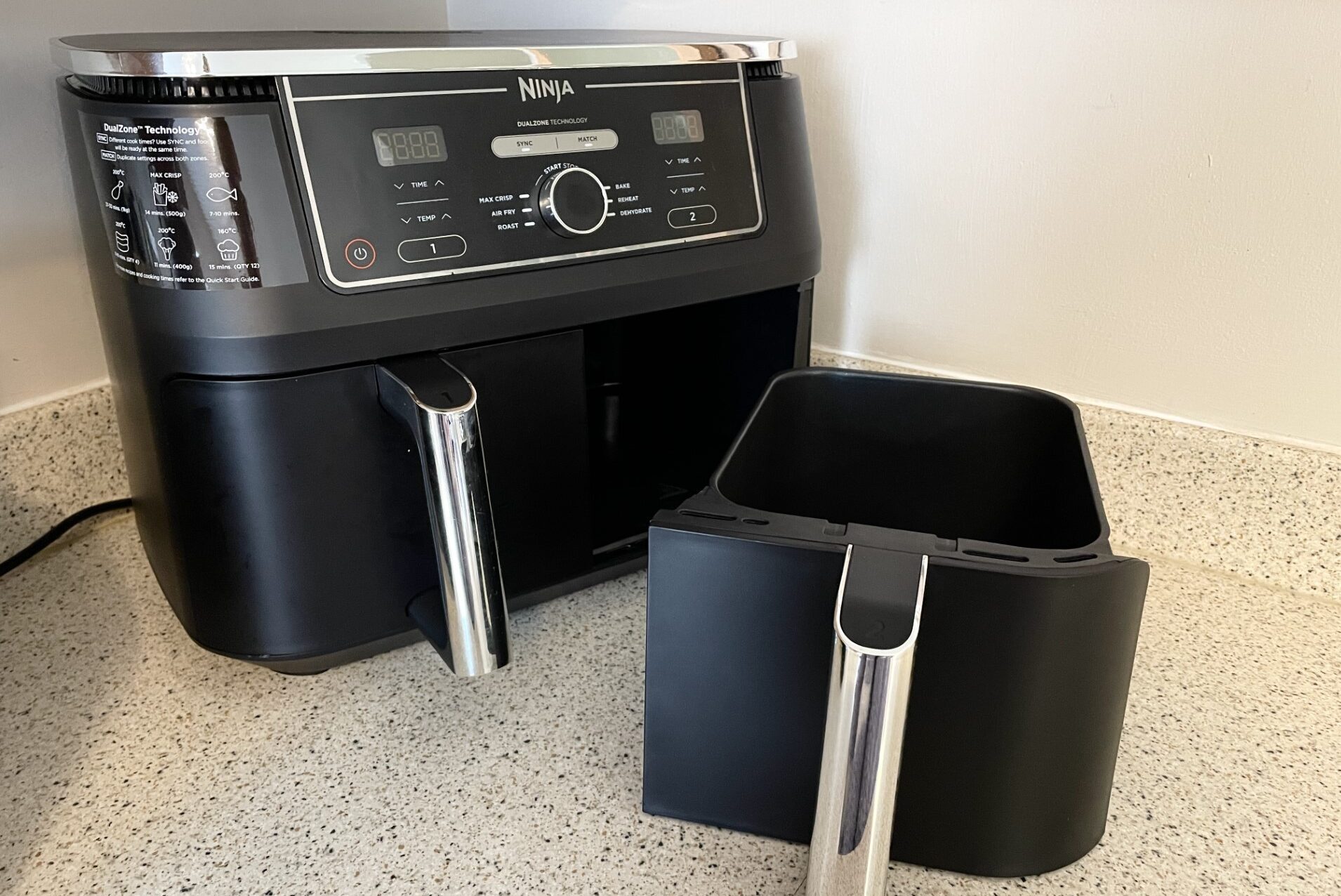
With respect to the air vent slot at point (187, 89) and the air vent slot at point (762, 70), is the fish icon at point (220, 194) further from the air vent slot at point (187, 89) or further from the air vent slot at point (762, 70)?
the air vent slot at point (762, 70)

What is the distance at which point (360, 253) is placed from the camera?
46 cm

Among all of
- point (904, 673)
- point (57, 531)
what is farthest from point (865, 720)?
point (57, 531)

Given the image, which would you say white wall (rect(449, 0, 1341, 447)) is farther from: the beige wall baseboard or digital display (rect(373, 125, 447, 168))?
digital display (rect(373, 125, 447, 168))

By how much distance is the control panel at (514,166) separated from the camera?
0.46m

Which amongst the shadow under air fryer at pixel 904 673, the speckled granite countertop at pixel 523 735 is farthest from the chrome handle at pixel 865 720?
the speckled granite countertop at pixel 523 735

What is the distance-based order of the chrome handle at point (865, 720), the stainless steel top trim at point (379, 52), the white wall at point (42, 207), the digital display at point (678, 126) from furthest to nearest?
the white wall at point (42, 207) < the digital display at point (678, 126) < the stainless steel top trim at point (379, 52) < the chrome handle at point (865, 720)

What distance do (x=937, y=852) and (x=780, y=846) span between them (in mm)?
70

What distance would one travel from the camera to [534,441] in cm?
56

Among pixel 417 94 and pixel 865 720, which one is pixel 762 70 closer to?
pixel 417 94

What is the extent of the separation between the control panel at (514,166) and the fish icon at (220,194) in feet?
0.10

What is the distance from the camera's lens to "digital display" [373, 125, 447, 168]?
1.52ft

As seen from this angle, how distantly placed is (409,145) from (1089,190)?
434 mm

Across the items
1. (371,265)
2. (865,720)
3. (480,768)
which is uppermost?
(371,265)

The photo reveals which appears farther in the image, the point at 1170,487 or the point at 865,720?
the point at 1170,487
